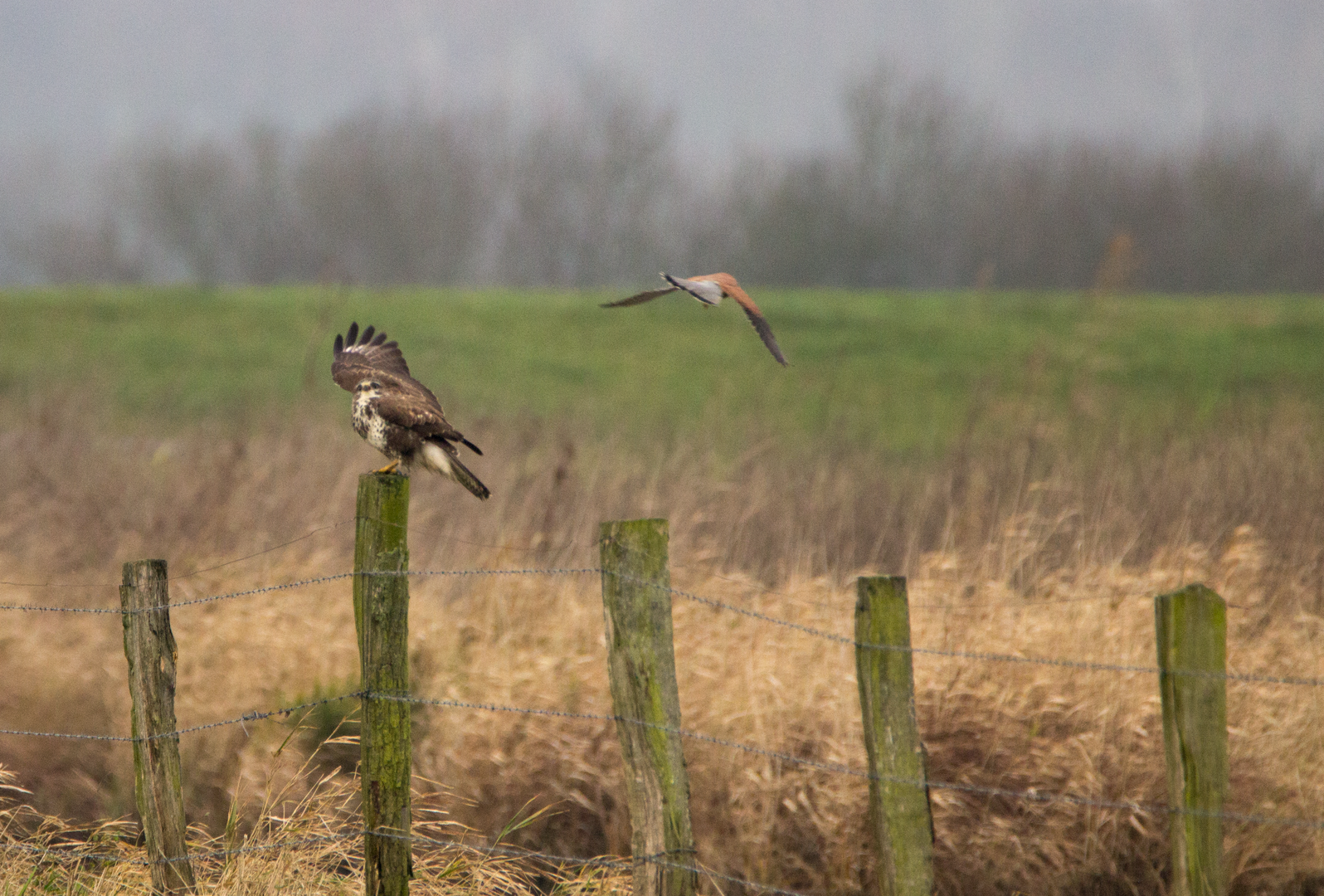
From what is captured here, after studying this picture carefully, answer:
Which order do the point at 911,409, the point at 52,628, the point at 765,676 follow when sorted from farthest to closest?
1. the point at 911,409
2. the point at 52,628
3. the point at 765,676

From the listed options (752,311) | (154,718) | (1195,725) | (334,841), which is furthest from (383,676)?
(1195,725)

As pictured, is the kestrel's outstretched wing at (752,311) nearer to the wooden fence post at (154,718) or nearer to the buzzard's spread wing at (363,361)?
the buzzard's spread wing at (363,361)

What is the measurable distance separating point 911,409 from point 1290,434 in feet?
31.8

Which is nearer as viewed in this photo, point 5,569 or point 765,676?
point 765,676

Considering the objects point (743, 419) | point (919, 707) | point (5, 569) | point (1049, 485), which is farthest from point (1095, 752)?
point (743, 419)

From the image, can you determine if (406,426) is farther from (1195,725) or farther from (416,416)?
(1195,725)

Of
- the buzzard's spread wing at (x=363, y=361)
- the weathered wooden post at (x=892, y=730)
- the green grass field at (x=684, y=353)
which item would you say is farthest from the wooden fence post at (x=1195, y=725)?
the green grass field at (x=684, y=353)

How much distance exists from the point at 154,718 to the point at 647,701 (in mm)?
1504

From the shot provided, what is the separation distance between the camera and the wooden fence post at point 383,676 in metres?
3.50

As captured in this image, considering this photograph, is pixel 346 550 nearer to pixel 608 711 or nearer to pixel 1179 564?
pixel 608 711

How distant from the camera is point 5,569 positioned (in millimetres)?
7648

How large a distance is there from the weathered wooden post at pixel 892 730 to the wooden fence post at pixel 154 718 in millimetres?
2051

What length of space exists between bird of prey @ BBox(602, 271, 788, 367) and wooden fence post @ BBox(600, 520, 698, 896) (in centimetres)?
64

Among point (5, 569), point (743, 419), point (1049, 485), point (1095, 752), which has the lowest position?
point (1095, 752)
